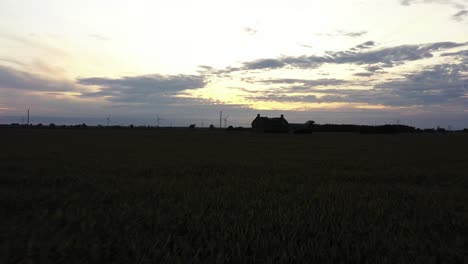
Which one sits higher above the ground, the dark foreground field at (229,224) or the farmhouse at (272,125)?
the farmhouse at (272,125)

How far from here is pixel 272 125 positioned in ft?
350

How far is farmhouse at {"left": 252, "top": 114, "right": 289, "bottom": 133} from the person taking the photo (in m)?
104

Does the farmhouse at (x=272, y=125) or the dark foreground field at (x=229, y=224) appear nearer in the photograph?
the dark foreground field at (x=229, y=224)

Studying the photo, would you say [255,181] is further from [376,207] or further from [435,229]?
[435,229]

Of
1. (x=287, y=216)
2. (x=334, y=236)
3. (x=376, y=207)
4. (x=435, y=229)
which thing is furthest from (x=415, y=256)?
(x=376, y=207)

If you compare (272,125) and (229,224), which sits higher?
(272,125)

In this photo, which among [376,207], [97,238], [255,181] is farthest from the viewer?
[255,181]

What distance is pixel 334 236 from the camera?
A: 5109 millimetres

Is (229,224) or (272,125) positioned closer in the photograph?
(229,224)

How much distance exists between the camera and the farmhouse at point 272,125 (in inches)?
4107

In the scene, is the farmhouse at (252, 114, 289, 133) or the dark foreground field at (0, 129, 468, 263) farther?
the farmhouse at (252, 114, 289, 133)

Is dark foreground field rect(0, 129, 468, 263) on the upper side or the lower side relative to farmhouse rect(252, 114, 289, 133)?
lower

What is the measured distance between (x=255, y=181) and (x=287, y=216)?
4.86 metres

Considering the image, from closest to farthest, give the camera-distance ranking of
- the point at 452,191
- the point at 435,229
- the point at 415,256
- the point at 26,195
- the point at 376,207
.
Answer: the point at 415,256
the point at 435,229
the point at 376,207
the point at 26,195
the point at 452,191
